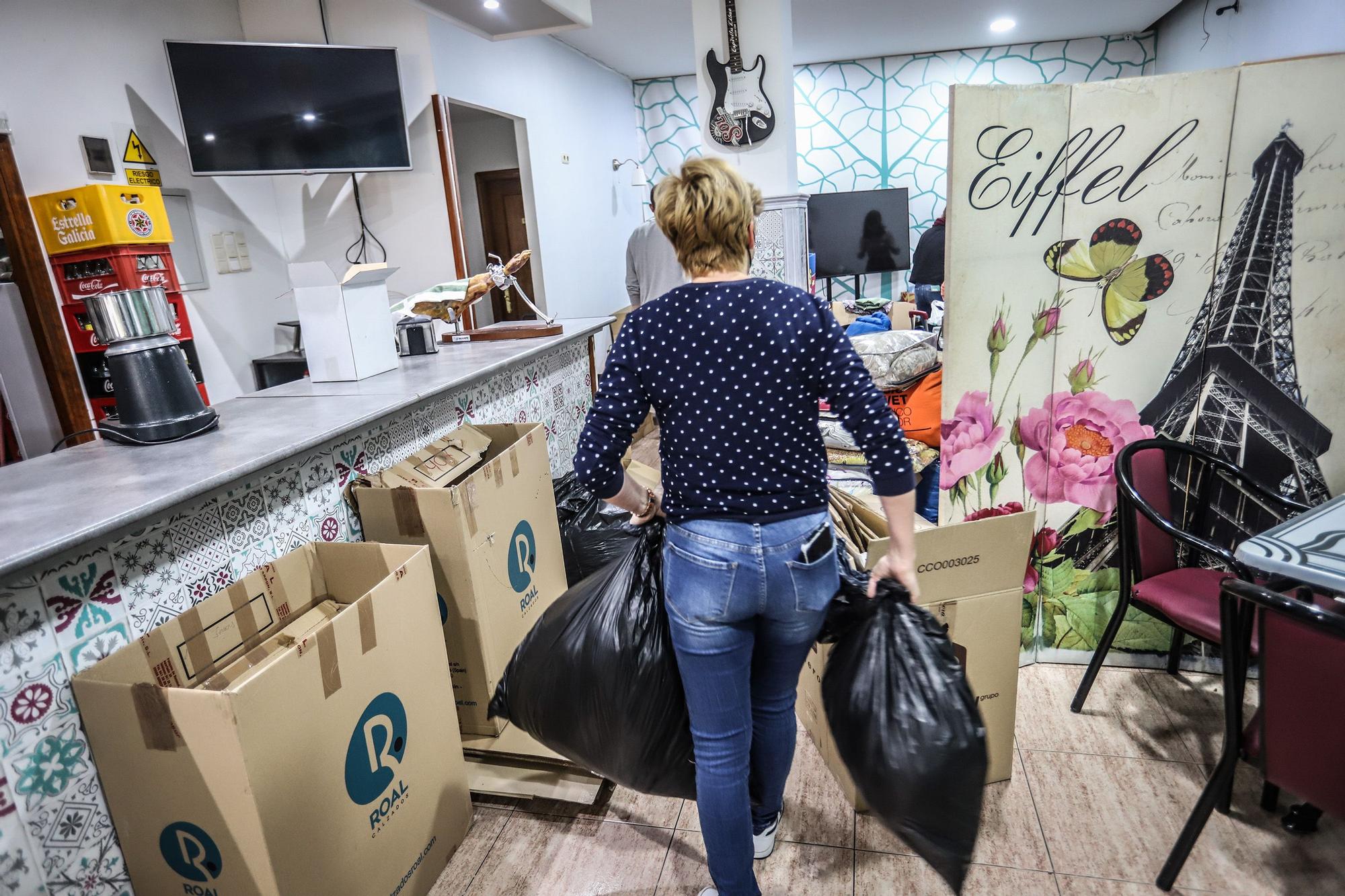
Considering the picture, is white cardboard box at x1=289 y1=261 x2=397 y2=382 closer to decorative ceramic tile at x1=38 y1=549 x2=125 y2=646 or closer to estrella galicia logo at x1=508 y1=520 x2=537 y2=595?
estrella galicia logo at x1=508 y1=520 x2=537 y2=595

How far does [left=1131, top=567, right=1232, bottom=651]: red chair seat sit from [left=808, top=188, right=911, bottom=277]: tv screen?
4.59 metres

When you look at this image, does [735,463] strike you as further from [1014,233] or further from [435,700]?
[1014,233]

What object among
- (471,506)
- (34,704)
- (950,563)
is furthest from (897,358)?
(34,704)

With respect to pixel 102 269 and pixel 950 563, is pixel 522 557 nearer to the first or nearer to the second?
pixel 950 563

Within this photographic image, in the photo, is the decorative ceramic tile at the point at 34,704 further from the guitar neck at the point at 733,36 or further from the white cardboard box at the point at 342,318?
the guitar neck at the point at 733,36

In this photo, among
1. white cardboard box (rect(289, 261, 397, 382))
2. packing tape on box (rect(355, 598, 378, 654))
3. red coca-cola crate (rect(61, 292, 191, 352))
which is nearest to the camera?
packing tape on box (rect(355, 598, 378, 654))

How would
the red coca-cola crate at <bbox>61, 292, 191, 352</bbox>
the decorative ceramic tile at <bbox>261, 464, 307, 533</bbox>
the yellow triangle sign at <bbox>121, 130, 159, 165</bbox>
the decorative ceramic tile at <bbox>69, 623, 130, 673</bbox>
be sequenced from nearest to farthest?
the decorative ceramic tile at <bbox>69, 623, 130, 673</bbox>
the decorative ceramic tile at <bbox>261, 464, 307, 533</bbox>
the red coca-cola crate at <bbox>61, 292, 191, 352</bbox>
the yellow triangle sign at <bbox>121, 130, 159, 165</bbox>

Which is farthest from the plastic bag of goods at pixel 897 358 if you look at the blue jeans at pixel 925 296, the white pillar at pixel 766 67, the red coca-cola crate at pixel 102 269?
the red coca-cola crate at pixel 102 269

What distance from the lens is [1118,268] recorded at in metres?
1.95

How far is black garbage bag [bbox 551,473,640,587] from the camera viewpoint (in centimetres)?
234

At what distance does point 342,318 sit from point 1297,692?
221 centimetres

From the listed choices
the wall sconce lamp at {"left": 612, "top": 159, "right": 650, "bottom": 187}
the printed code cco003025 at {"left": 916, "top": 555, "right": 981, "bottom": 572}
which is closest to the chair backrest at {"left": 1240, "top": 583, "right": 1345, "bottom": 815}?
the printed code cco003025 at {"left": 916, "top": 555, "right": 981, "bottom": 572}

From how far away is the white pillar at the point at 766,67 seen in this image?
364 cm

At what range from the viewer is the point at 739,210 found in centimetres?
115
